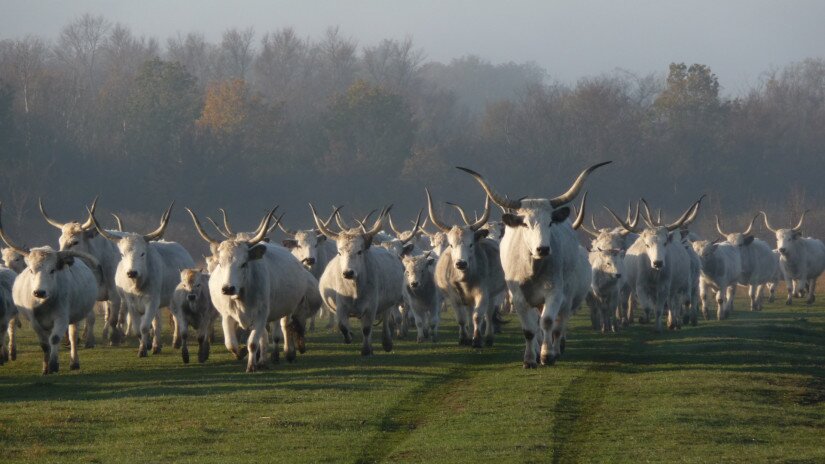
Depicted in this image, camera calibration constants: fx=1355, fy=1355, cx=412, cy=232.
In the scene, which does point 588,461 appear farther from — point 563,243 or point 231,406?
point 563,243

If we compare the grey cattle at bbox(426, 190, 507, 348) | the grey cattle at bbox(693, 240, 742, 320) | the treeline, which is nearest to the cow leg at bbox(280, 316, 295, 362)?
the grey cattle at bbox(426, 190, 507, 348)

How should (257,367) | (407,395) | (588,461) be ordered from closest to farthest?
(588,461)
(407,395)
(257,367)

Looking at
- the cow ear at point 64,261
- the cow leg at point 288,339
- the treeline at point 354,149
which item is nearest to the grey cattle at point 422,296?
the cow leg at point 288,339

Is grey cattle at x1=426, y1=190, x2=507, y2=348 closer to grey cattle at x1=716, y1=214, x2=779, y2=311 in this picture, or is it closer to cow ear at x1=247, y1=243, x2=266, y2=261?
cow ear at x1=247, y1=243, x2=266, y2=261

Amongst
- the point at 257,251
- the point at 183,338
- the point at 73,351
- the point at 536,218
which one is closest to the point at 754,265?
the point at 536,218

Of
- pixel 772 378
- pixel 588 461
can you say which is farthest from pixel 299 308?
pixel 588 461

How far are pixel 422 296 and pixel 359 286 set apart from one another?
2.98 metres

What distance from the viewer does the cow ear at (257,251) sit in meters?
18.2

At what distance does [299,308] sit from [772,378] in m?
7.22

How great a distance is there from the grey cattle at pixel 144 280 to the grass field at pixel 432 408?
792mm

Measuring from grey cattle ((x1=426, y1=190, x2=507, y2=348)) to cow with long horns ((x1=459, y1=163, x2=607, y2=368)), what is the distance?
7.47 ft

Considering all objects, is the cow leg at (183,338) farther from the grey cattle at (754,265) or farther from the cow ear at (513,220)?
the grey cattle at (754,265)

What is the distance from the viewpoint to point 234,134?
68500 millimetres

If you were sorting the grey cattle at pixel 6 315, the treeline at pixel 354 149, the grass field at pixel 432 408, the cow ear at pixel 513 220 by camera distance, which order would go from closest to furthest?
the grass field at pixel 432 408, the cow ear at pixel 513 220, the grey cattle at pixel 6 315, the treeline at pixel 354 149
